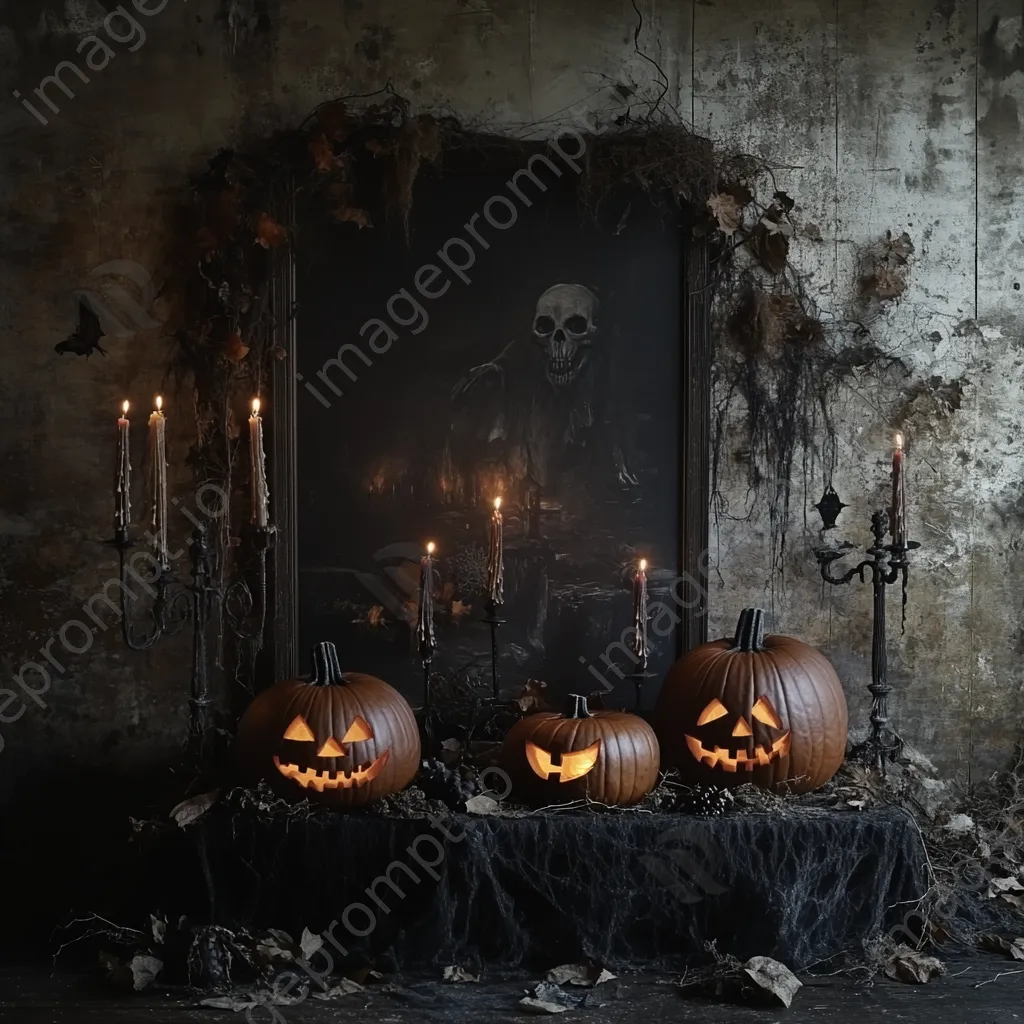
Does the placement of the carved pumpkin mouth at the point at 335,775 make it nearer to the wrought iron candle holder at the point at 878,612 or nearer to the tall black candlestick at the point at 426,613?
the tall black candlestick at the point at 426,613

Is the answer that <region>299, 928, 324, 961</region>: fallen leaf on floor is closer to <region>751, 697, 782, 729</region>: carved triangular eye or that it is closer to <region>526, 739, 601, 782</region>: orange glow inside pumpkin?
<region>526, 739, 601, 782</region>: orange glow inside pumpkin

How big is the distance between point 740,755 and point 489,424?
158cm

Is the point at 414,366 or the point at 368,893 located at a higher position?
the point at 414,366

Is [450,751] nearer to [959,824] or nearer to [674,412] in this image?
[674,412]

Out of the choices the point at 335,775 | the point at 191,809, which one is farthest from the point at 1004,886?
the point at 191,809

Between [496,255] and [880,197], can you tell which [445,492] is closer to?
[496,255]

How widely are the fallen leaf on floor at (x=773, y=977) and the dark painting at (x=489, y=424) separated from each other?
1.22m

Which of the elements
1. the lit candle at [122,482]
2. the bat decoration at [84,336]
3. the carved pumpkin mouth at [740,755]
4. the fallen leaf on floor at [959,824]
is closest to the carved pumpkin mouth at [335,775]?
the lit candle at [122,482]

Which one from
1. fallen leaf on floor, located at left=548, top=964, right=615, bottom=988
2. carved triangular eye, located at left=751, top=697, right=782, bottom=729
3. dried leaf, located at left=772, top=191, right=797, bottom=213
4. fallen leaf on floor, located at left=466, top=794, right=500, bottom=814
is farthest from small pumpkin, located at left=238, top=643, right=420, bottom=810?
dried leaf, located at left=772, top=191, right=797, bottom=213

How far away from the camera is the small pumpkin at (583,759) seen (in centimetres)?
335

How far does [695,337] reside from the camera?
13.6 ft

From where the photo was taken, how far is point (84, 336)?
13.4 feet

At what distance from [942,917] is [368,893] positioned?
1.88 m

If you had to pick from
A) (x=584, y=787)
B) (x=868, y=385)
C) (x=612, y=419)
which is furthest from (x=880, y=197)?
(x=584, y=787)
